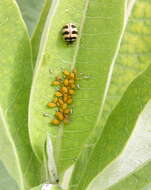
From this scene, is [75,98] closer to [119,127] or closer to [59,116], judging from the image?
[59,116]

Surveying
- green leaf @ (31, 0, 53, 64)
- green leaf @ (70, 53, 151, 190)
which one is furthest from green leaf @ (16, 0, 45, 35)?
green leaf @ (70, 53, 151, 190)

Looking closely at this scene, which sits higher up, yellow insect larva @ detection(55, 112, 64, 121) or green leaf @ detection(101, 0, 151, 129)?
green leaf @ detection(101, 0, 151, 129)

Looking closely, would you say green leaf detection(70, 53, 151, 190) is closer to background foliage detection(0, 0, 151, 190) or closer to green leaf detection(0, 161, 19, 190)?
background foliage detection(0, 0, 151, 190)

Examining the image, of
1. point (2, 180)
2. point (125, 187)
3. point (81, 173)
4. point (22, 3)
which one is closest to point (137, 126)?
point (125, 187)

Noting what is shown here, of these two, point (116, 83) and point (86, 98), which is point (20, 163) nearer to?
point (86, 98)

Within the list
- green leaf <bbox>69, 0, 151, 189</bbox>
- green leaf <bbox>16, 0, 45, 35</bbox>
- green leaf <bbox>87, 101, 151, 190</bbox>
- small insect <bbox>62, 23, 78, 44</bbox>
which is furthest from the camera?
green leaf <bbox>16, 0, 45, 35</bbox>

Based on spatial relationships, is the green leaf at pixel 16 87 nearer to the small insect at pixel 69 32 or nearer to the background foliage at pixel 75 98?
the background foliage at pixel 75 98

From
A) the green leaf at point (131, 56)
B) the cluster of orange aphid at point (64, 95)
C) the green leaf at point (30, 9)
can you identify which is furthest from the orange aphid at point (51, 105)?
the green leaf at point (30, 9)
